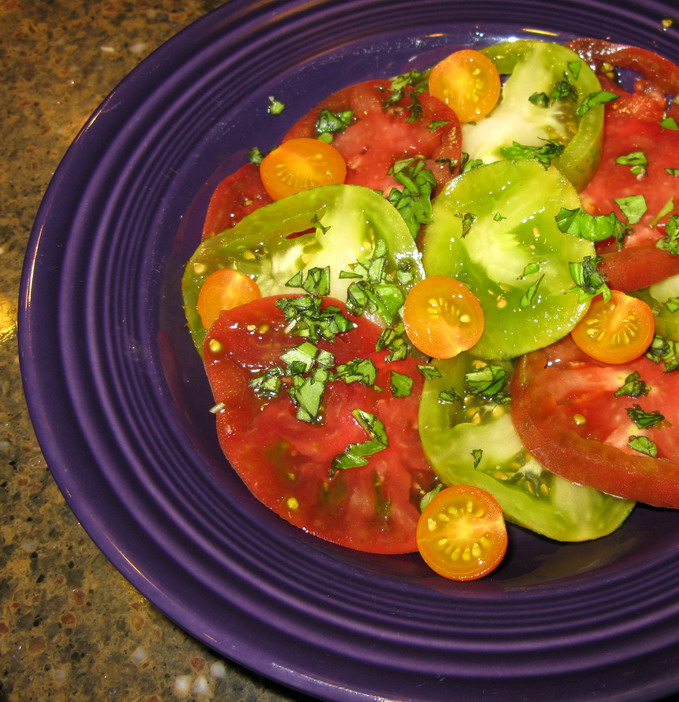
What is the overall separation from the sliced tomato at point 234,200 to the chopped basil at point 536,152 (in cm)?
66

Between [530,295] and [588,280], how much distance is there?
0.13m

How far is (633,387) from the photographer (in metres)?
1.48

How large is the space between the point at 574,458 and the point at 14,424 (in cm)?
163

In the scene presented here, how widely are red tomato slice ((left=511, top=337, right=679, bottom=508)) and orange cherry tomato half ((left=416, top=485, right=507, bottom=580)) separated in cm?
18

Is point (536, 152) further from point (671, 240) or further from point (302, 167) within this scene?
point (302, 167)

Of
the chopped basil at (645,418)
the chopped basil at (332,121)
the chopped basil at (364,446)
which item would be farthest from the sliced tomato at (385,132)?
the chopped basil at (645,418)

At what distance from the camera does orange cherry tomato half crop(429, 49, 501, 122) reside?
5.86ft

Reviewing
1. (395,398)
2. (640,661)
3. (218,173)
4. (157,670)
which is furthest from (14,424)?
(640,661)

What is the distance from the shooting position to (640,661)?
1.20 metres

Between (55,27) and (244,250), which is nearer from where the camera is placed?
(244,250)

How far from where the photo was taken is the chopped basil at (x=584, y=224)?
1.51m

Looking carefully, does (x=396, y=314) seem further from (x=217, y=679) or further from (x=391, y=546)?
(x=217, y=679)

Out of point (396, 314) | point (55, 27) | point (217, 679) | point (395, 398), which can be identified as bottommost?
point (217, 679)

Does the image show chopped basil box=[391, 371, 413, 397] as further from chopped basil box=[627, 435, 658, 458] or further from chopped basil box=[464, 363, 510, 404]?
chopped basil box=[627, 435, 658, 458]
